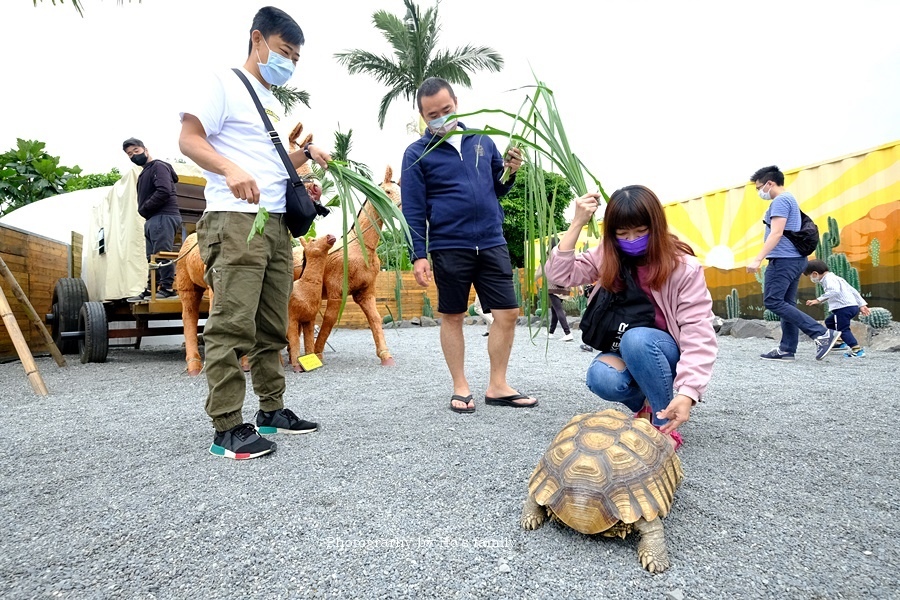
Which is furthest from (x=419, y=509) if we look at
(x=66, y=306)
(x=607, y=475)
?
(x=66, y=306)

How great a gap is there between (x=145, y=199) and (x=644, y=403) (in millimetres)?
5140

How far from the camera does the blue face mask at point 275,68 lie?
226cm

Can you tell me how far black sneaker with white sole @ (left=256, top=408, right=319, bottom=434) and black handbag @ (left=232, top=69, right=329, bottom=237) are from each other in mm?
884

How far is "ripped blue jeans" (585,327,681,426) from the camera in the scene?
6.46 ft

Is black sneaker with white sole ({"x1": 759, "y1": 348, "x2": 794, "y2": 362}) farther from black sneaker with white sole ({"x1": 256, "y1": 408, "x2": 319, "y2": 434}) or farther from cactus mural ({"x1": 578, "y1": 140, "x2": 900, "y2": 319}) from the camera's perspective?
black sneaker with white sole ({"x1": 256, "y1": 408, "x2": 319, "y2": 434})

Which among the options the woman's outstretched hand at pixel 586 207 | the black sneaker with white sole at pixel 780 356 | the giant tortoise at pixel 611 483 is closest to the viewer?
the giant tortoise at pixel 611 483

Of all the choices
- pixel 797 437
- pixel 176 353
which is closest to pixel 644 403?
pixel 797 437

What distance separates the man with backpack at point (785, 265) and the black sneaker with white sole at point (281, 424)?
13.2 ft

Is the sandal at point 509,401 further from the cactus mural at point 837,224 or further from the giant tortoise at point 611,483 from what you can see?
the cactus mural at point 837,224

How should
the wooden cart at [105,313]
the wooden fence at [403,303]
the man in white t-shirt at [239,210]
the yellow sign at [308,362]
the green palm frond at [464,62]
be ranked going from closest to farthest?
the man in white t-shirt at [239,210] → the yellow sign at [308,362] → the wooden cart at [105,313] → the wooden fence at [403,303] → the green palm frond at [464,62]

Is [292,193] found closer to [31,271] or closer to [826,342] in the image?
[826,342]

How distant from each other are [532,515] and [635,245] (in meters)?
1.04

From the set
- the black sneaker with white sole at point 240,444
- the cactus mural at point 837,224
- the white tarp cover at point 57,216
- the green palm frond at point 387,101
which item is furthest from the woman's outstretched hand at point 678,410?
the green palm frond at point 387,101

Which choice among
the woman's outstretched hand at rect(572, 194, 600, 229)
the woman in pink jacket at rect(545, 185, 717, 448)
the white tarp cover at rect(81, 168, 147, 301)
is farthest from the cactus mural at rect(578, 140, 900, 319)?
the white tarp cover at rect(81, 168, 147, 301)
